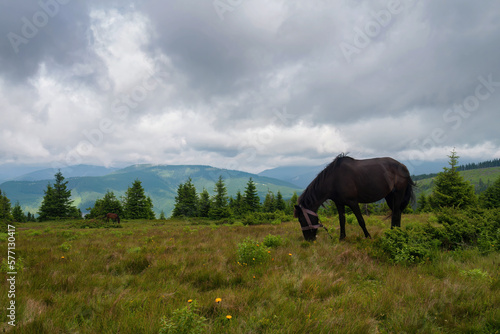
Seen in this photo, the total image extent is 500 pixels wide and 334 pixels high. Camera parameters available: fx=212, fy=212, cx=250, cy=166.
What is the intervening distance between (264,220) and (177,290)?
65.6ft

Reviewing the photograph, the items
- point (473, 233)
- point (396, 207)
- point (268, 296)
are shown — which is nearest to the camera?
point (268, 296)

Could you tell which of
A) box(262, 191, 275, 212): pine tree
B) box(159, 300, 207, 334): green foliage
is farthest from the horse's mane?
box(262, 191, 275, 212): pine tree

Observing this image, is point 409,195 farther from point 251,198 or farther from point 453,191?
point 251,198

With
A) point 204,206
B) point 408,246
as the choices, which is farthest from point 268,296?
point 204,206

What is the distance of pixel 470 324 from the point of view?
2.74 m

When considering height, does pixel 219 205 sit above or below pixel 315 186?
below

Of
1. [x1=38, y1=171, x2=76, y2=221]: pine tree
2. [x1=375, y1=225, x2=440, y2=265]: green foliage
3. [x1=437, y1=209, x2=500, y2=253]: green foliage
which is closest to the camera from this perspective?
[x1=375, y1=225, x2=440, y2=265]: green foliage

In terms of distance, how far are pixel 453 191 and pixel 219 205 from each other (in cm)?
4498

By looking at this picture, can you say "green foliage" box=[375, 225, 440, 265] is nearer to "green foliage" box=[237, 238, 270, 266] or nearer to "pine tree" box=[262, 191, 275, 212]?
"green foliage" box=[237, 238, 270, 266]

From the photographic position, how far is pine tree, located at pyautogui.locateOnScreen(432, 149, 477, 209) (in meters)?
33.8

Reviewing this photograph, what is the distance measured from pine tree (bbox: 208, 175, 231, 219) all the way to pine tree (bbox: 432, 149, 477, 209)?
37.2 m

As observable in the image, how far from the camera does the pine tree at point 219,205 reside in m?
44.0

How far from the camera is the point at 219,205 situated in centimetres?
5253

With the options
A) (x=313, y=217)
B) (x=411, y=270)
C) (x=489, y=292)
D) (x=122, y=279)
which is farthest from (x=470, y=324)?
(x=122, y=279)
